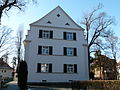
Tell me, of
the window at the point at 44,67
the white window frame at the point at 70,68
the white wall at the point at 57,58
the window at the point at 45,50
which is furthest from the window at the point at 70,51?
the window at the point at 44,67

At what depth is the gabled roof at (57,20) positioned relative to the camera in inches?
1222

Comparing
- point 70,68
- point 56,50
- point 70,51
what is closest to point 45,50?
point 56,50

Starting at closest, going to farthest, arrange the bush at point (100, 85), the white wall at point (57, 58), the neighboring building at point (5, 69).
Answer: the bush at point (100, 85), the white wall at point (57, 58), the neighboring building at point (5, 69)

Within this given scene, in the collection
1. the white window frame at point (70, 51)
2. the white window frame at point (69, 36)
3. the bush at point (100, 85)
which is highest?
the white window frame at point (69, 36)

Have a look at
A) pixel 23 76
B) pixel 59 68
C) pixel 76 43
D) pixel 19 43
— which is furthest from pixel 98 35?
pixel 23 76

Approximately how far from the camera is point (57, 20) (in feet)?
105

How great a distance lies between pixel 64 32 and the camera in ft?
104

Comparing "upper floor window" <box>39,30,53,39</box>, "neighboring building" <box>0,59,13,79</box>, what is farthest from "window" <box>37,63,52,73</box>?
"neighboring building" <box>0,59,13,79</box>

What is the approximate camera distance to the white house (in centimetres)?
2902

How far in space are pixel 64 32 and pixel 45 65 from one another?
683 centimetres

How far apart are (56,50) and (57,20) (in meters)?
5.54

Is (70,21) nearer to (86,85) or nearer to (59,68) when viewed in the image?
(59,68)

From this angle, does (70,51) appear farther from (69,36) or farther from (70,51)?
(69,36)

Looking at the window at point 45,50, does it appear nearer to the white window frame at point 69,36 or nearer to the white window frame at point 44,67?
the white window frame at point 44,67
